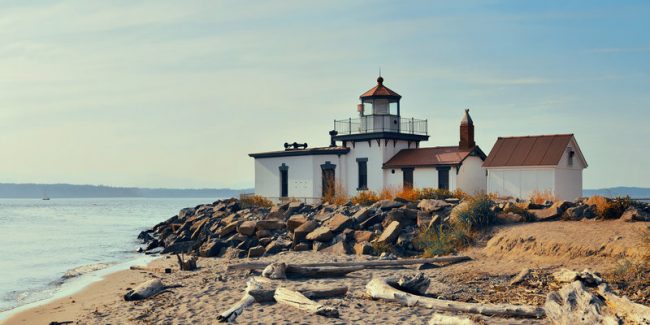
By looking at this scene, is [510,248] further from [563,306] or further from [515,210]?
[563,306]

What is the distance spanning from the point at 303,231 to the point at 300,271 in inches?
266

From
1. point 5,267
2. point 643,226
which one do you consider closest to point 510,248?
point 643,226

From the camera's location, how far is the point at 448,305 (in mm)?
10617

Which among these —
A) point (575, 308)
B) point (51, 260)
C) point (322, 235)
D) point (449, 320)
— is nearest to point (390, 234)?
point (322, 235)

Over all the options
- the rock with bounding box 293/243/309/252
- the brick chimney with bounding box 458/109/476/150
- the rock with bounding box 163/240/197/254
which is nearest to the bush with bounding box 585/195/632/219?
the rock with bounding box 293/243/309/252

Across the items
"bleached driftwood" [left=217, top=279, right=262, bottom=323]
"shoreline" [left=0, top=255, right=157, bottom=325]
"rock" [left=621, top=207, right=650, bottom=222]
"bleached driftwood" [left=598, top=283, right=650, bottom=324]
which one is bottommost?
"shoreline" [left=0, top=255, right=157, bottom=325]

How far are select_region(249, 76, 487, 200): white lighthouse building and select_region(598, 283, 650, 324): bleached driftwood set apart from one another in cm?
2363

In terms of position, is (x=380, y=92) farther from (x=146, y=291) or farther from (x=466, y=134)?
(x=146, y=291)

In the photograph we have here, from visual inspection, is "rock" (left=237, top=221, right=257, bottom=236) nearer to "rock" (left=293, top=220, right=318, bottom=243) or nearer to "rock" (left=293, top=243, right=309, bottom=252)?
"rock" (left=293, top=220, right=318, bottom=243)

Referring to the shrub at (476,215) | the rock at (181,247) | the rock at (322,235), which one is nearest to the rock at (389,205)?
the rock at (322,235)

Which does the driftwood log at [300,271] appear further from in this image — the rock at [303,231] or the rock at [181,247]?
the rock at [181,247]

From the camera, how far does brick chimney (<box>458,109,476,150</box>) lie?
112ft

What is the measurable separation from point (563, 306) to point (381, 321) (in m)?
2.63

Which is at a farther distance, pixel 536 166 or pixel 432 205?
pixel 536 166
